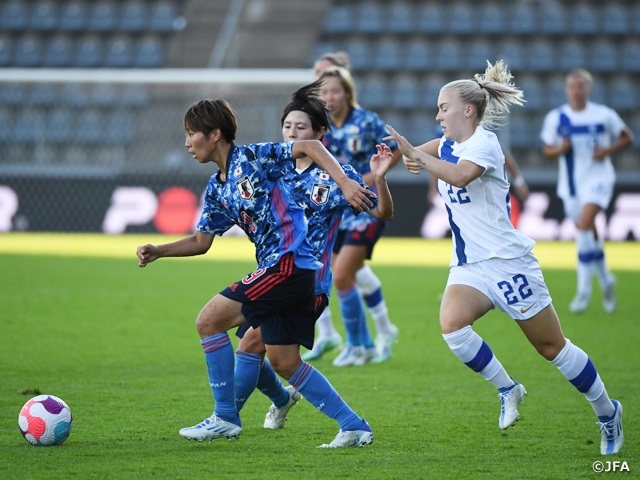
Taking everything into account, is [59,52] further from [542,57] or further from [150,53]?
[542,57]

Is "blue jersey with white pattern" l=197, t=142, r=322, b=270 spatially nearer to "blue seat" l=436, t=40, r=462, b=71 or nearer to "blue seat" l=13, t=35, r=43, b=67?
"blue seat" l=436, t=40, r=462, b=71

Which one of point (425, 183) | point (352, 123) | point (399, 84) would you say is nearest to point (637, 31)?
point (399, 84)

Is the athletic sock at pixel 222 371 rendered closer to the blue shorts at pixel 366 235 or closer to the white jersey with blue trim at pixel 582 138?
the blue shorts at pixel 366 235

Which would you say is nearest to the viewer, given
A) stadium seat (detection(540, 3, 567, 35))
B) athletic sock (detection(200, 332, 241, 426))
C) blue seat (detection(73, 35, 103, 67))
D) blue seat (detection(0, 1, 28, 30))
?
athletic sock (detection(200, 332, 241, 426))

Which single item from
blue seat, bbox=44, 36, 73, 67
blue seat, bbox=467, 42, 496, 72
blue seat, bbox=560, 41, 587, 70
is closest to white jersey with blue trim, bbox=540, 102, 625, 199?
blue seat, bbox=467, 42, 496, 72

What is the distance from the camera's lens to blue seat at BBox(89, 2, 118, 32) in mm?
22875

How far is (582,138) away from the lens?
936cm

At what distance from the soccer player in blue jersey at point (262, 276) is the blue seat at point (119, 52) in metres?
19.2

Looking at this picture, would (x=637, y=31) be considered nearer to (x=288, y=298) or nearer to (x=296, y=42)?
(x=296, y=42)

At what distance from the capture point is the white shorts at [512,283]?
394cm

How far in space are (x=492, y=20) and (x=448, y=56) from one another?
1.61 metres

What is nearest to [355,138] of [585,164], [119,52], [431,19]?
[585,164]

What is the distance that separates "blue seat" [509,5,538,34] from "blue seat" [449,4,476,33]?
97 centimetres

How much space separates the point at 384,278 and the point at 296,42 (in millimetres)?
12554
